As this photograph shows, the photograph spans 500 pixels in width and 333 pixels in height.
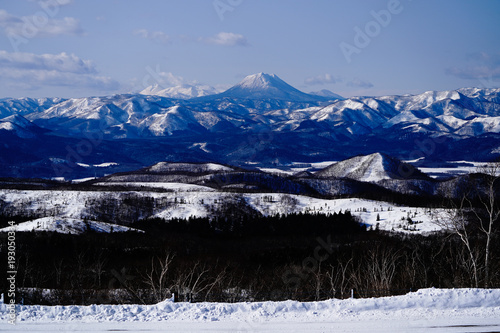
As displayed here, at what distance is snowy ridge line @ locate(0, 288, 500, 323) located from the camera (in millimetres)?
25703

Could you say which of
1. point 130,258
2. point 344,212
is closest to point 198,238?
point 130,258

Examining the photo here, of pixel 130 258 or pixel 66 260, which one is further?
pixel 130 258

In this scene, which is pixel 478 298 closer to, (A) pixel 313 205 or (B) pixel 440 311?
(B) pixel 440 311

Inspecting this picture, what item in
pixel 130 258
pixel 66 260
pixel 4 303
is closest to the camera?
pixel 4 303

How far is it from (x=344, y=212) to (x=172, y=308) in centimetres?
15148

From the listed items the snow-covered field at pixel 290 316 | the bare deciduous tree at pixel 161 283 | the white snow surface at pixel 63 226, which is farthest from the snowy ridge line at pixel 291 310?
the white snow surface at pixel 63 226

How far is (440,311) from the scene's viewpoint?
26953 millimetres

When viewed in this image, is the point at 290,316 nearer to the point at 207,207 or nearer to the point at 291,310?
the point at 291,310

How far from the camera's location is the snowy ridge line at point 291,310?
25.7 m

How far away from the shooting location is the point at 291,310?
2681cm

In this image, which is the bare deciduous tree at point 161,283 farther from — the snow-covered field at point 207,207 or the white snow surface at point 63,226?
the snow-covered field at point 207,207

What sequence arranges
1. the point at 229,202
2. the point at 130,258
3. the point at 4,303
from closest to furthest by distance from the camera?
1. the point at 4,303
2. the point at 130,258
3. the point at 229,202

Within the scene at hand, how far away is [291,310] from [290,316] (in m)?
0.72

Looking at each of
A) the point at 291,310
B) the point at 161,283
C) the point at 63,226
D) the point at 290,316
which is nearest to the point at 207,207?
the point at 63,226
